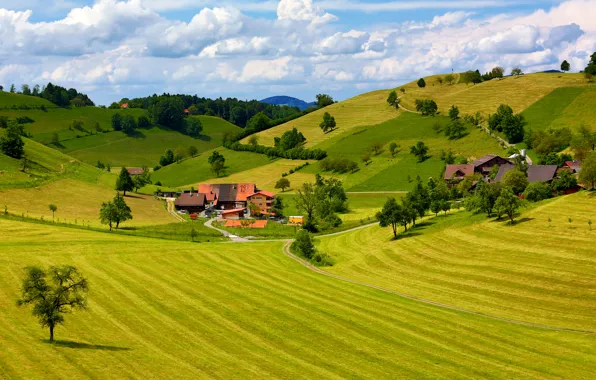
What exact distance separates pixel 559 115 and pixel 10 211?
525 feet

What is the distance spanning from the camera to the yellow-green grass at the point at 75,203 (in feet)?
417

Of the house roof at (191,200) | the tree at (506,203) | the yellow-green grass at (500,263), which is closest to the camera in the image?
the yellow-green grass at (500,263)

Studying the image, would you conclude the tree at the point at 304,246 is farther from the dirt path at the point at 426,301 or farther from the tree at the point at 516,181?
the tree at the point at 516,181

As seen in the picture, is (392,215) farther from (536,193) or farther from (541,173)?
(541,173)

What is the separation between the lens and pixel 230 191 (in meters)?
183

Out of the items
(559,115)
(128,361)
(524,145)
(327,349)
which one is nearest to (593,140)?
(524,145)

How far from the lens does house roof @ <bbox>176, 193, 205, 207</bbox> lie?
170m

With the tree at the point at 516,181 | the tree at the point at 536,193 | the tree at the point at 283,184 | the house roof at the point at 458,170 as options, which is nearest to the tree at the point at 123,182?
the tree at the point at 283,184

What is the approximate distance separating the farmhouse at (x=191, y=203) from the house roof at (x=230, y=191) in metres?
7.83

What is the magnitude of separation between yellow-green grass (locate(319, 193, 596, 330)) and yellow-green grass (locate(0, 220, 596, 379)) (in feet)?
19.7

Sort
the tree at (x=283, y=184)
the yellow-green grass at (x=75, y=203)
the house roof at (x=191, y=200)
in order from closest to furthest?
the yellow-green grass at (x=75, y=203)
the house roof at (x=191, y=200)
the tree at (x=283, y=184)

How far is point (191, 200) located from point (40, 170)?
39572 millimetres

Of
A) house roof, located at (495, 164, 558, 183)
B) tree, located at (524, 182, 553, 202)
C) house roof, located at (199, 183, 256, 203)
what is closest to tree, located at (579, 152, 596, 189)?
tree, located at (524, 182, 553, 202)

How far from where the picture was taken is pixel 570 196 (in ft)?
317
